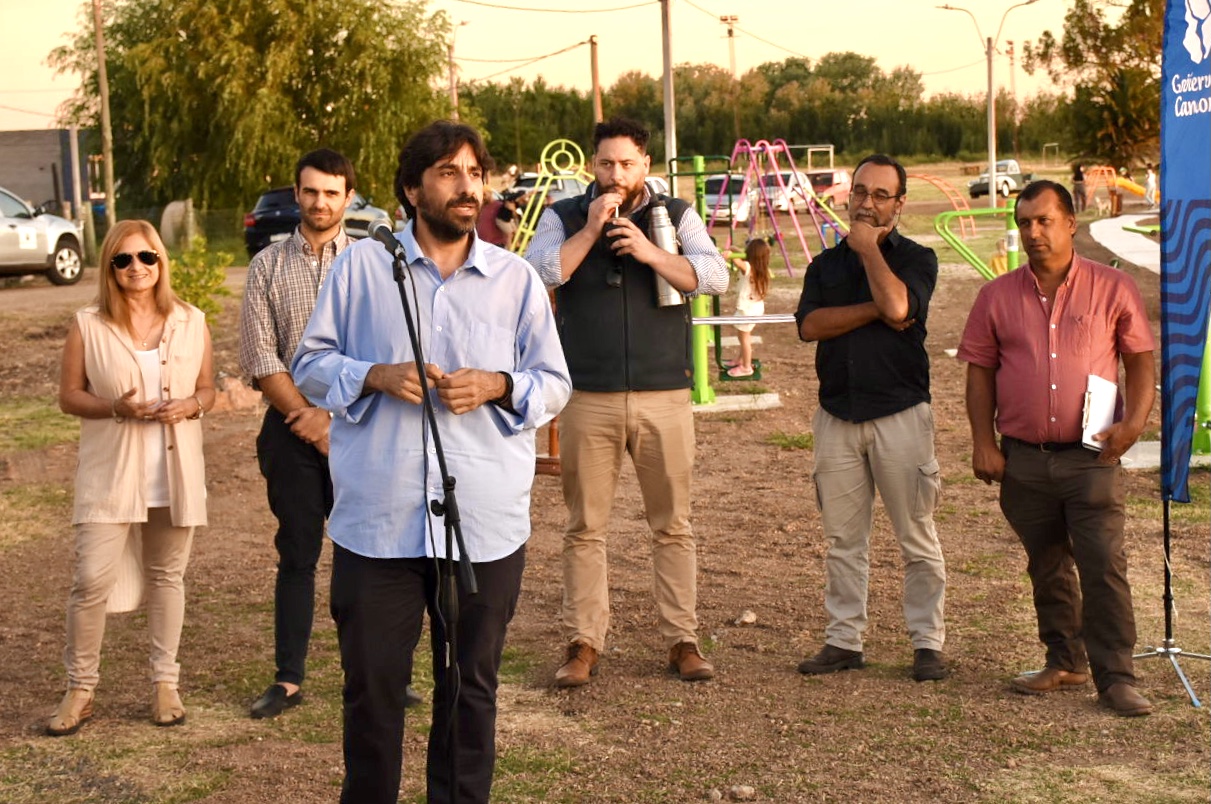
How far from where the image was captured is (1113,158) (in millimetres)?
57875

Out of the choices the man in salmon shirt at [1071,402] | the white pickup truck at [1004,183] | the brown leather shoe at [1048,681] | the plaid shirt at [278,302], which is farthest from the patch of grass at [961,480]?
the white pickup truck at [1004,183]

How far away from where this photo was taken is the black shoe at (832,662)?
6250 millimetres

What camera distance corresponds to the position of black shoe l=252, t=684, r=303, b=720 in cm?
591

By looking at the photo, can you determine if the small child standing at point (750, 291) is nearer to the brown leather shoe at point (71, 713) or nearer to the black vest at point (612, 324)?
the black vest at point (612, 324)

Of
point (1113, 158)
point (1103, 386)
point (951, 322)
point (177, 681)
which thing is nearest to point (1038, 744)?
point (1103, 386)

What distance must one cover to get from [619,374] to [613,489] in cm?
48

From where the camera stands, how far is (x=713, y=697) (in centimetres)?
601

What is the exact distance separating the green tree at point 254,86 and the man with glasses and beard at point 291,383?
1415 inches

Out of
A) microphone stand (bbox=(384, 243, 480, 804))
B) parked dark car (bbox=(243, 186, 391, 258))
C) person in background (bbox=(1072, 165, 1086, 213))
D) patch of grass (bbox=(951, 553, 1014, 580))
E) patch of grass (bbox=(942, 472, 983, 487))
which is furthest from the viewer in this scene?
person in background (bbox=(1072, 165, 1086, 213))

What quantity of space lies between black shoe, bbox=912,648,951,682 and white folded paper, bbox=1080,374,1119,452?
3.42 feet

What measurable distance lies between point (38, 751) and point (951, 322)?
51.9ft

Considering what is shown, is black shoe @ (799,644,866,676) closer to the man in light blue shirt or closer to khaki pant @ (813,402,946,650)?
khaki pant @ (813,402,946,650)

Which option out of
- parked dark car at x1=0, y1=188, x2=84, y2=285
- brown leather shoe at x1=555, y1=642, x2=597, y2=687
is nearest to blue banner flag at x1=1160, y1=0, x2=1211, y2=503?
brown leather shoe at x1=555, y1=642, x2=597, y2=687

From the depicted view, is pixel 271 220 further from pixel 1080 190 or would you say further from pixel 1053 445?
pixel 1053 445
